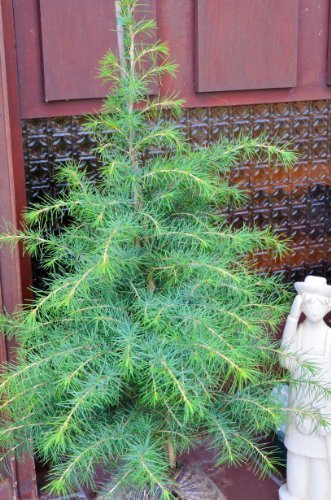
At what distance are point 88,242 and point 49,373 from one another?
13.1 inches

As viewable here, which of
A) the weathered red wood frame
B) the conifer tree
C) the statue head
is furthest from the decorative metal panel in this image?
the statue head

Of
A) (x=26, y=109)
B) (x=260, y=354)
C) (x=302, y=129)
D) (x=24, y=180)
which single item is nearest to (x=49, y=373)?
(x=260, y=354)

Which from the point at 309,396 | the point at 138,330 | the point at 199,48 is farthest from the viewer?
the point at 199,48

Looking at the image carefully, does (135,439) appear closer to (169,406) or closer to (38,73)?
(169,406)

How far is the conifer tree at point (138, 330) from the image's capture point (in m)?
1.49

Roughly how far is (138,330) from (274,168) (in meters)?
1.24

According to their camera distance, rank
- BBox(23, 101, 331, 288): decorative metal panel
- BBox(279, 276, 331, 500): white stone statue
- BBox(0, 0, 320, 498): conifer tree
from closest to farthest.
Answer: BBox(0, 0, 320, 498): conifer tree < BBox(279, 276, 331, 500): white stone statue < BBox(23, 101, 331, 288): decorative metal panel

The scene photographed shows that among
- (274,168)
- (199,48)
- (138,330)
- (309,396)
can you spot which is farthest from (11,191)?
(274,168)

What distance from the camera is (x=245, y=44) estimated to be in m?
2.32

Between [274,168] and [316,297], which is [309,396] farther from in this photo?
[274,168]

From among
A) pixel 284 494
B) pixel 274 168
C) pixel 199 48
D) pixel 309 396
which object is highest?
pixel 199 48

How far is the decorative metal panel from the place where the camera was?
7.15 ft

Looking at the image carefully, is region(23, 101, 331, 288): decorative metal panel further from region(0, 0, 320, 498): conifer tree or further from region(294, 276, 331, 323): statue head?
region(294, 276, 331, 323): statue head

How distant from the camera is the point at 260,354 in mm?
1686
